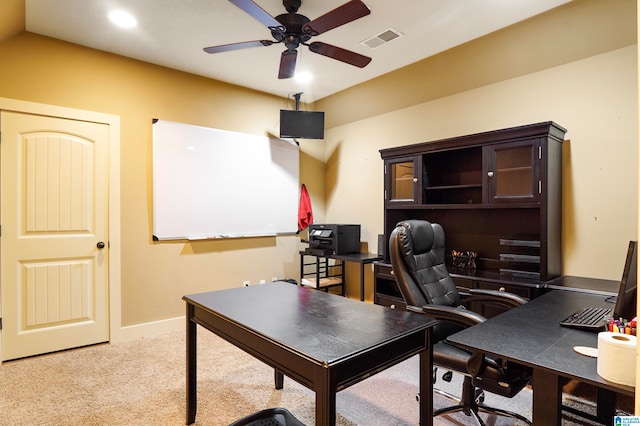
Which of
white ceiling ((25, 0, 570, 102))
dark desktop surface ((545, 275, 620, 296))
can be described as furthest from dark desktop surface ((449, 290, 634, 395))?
white ceiling ((25, 0, 570, 102))

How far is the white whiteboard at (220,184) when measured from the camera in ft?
12.1

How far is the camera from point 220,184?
4.09 metres

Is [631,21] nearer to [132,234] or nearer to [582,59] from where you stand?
[582,59]

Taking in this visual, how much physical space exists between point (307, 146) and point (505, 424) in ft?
12.7

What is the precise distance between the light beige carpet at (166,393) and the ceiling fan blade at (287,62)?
250cm

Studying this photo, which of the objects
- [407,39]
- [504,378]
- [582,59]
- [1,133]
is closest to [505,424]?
[504,378]

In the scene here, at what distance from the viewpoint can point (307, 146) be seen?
493cm

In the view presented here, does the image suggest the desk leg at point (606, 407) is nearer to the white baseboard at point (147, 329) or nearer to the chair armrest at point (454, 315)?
the chair armrest at point (454, 315)

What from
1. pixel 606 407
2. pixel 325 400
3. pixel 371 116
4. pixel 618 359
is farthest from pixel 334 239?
pixel 618 359

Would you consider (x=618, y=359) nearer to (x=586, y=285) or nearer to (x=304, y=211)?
(x=586, y=285)

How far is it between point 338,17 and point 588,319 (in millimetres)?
2154

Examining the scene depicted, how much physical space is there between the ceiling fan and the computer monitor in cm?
183

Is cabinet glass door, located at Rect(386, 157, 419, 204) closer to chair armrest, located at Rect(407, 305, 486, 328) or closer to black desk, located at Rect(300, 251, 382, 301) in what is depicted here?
black desk, located at Rect(300, 251, 382, 301)

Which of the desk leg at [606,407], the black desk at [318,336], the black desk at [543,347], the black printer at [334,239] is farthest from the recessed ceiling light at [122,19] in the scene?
the desk leg at [606,407]
